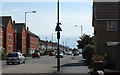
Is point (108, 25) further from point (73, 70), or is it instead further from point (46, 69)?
point (73, 70)

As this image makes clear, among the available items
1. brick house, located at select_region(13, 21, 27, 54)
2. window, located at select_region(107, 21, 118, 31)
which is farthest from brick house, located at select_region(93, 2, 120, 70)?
brick house, located at select_region(13, 21, 27, 54)

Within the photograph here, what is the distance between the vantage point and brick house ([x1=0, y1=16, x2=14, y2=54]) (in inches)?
2344

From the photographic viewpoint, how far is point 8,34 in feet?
204

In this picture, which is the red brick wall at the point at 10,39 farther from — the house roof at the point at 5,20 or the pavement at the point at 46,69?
the pavement at the point at 46,69

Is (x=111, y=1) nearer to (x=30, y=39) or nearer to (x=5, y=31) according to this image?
(x=5, y=31)

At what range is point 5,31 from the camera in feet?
196

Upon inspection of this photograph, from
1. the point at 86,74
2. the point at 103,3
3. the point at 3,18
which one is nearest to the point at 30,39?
the point at 3,18

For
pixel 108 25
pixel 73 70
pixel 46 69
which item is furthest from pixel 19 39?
pixel 73 70

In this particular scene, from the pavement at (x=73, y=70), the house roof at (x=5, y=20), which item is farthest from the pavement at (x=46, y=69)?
the house roof at (x=5, y=20)

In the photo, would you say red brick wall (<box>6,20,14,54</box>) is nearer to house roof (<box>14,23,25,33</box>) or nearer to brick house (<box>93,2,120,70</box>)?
house roof (<box>14,23,25,33</box>)

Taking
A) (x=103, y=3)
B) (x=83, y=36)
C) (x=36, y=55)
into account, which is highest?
(x=103, y=3)

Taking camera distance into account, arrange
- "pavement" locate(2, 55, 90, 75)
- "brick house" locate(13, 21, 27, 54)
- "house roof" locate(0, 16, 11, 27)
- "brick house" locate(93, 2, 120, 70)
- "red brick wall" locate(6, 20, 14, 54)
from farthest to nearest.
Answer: "brick house" locate(13, 21, 27, 54) < "house roof" locate(0, 16, 11, 27) < "red brick wall" locate(6, 20, 14, 54) < "brick house" locate(93, 2, 120, 70) < "pavement" locate(2, 55, 90, 75)

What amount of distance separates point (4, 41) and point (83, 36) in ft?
64.6

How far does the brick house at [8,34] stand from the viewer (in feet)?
195
